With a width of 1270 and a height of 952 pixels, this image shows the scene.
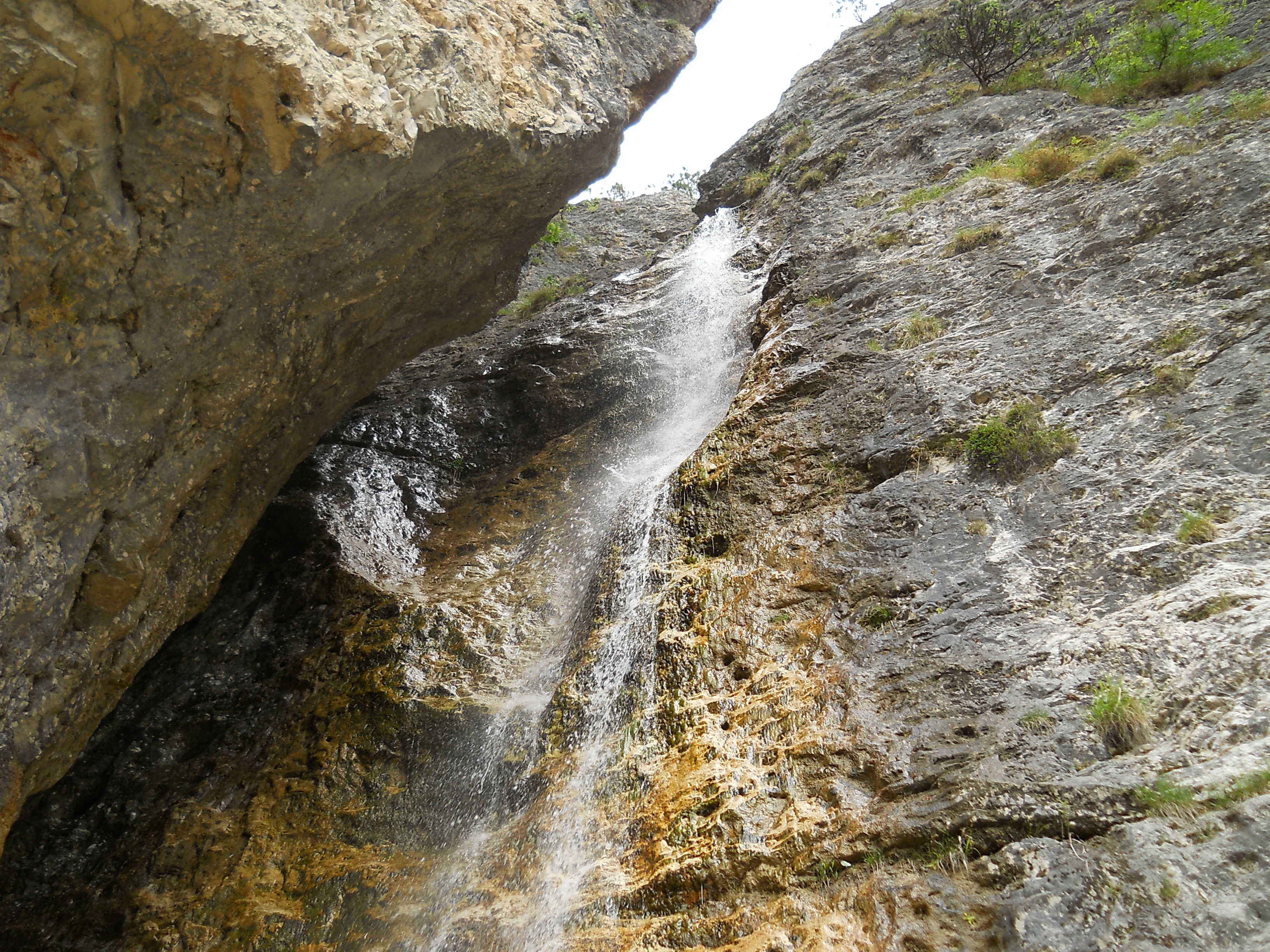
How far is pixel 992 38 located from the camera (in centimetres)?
1347

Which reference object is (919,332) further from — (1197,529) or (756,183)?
(756,183)

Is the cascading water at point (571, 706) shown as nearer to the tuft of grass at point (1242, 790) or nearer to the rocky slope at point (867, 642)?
the rocky slope at point (867, 642)

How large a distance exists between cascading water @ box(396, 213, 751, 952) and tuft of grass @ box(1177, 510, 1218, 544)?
4119mm

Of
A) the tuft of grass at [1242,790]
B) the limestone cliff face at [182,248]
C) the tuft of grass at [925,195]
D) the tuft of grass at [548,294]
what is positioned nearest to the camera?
the tuft of grass at [1242,790]

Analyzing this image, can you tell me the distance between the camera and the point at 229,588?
9531 mm

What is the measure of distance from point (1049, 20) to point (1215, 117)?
726 centimetres

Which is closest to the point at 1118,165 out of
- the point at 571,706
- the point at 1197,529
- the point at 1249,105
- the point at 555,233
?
the point at 1249,105

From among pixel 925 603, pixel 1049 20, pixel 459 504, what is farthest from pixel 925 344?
pixel 1049 20

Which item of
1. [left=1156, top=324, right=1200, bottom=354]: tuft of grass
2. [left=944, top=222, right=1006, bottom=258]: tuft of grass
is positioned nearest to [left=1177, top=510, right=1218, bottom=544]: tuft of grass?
[left=1156, top=324, right=1200, bottom=354]: tuft of grass

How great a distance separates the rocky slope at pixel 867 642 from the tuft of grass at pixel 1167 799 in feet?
0.05

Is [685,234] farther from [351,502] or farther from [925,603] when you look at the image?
[925,603]

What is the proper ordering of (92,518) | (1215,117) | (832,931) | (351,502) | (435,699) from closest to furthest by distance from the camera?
(832,931), (92,518), (435,699), (1215,117), (351,502)

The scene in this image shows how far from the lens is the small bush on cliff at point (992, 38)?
13336 millimetres

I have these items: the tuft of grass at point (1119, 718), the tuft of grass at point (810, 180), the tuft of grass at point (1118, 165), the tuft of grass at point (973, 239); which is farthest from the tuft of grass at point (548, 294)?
the tuft of grass at point (1119, 718)
